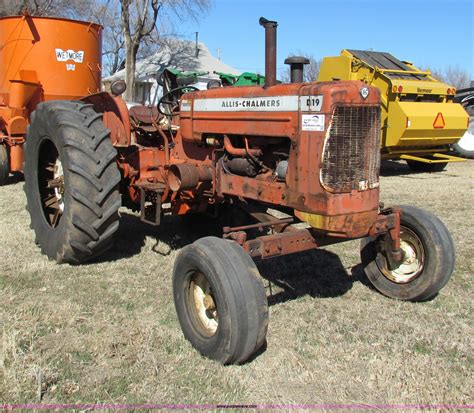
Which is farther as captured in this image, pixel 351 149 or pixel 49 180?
pixel 49 180

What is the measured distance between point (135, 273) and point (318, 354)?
1.85m

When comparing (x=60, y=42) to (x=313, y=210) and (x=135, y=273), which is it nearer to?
(x=135, y=273)

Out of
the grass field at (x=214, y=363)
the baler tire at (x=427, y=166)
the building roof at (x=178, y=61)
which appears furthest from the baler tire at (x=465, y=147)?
the building roof at (x=178, y=61)

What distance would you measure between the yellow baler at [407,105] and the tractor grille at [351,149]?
6.52m

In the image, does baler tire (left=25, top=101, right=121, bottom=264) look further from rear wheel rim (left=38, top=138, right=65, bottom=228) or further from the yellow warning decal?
the yellow warning decal

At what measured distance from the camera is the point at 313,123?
304cm

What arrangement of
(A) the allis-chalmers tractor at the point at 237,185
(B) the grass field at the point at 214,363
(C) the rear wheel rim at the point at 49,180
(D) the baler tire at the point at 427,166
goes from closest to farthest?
(B) the grass field at the point at 214,363
(A) the allis-chalmers tractor at the point at 237,185
(C) the rear wheel rim at the point at 49,180
(D) the baler tire at the point at 427,166

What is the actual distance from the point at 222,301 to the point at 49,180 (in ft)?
8.61

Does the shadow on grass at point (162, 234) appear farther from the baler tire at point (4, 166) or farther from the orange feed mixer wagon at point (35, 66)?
the baler tire at point (4, 166)

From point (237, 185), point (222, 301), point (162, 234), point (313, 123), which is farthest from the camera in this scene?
point (162, 234)

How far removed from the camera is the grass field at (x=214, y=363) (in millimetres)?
2631

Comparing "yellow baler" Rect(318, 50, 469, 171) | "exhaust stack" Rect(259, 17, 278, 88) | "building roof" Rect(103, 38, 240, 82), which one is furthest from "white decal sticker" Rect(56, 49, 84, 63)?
"building roof" Rect(103, 38, 240, 82)

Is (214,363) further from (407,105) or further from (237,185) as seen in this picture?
(407,105)

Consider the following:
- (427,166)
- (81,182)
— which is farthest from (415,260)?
(427,166)
